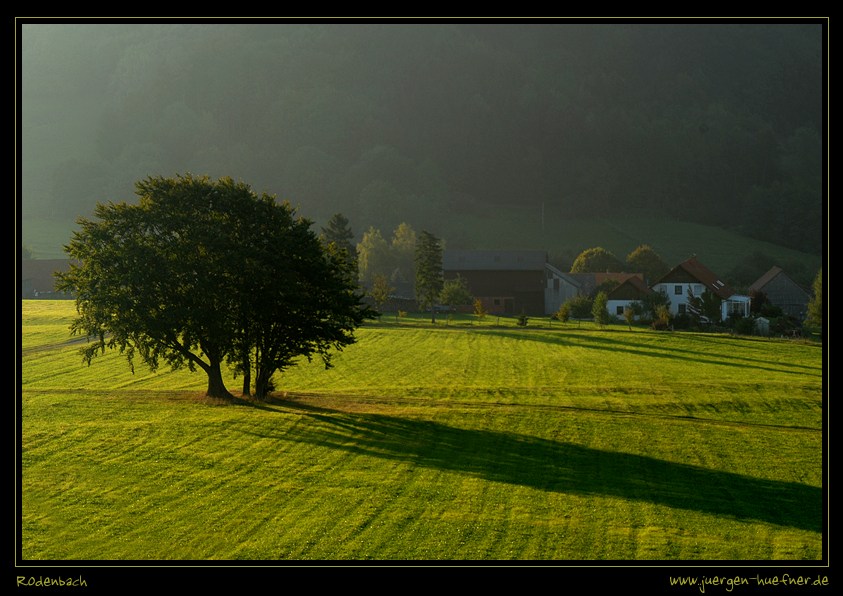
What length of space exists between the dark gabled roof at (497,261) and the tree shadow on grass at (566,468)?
95.3 meters

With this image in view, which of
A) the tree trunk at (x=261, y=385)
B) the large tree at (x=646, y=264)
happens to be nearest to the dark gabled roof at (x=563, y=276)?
the large tree at (x=646, y=264)

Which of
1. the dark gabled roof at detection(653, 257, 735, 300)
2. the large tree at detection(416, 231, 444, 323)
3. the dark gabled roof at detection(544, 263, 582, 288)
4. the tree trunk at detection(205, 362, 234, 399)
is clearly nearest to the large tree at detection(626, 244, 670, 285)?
the dark gabled roof at detection(544, 263, 582, 288)

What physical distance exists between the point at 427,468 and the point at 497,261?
105 metres

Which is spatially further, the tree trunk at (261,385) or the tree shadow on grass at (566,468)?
the tree trunk at (261,385)

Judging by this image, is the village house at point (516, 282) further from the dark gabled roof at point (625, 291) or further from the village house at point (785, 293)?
the village house at point (785, 293)

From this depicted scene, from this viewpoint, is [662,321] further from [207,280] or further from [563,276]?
[207,280]

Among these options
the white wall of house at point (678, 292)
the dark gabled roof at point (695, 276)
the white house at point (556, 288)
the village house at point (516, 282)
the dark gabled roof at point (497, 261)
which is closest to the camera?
the white wall of house at point (678, 292)

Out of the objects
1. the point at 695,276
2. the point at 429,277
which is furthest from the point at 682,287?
the point at 429,277

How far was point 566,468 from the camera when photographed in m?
29.3

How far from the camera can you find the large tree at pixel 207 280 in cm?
4062

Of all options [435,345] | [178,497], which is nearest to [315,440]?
[178,497]

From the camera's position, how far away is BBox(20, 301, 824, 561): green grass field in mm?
20875
